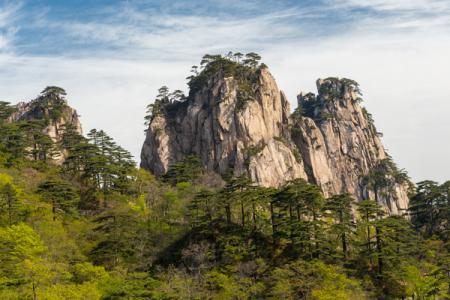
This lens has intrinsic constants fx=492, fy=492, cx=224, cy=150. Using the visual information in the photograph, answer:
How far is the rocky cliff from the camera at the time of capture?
379 ft

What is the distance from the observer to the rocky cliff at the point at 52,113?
379 feet

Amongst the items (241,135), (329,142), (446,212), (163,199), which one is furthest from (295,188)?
(329,142)

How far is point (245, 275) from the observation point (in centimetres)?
5922

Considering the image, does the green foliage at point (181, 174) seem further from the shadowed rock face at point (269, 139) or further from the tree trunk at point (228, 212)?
the tree trunk at point (228, 212)

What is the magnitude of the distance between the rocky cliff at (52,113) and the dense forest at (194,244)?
29006 mm

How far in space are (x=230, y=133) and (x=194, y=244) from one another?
56.2 m

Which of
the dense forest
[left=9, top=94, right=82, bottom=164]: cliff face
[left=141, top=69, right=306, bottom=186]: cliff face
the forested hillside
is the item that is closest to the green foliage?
the dense forest

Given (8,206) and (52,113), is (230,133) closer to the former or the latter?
(52,113)

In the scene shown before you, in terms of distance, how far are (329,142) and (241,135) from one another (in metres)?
36.4

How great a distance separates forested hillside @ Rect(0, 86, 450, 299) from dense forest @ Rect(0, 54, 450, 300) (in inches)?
6.0

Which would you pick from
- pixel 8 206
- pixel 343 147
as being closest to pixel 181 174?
pixel 8 206

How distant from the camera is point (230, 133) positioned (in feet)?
391

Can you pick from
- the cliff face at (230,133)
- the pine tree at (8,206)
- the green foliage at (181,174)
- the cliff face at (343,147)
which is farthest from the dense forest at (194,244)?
the cliff face at (343,147)

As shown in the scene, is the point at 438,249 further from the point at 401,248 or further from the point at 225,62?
the point at 225,62
